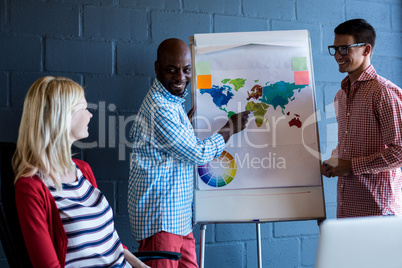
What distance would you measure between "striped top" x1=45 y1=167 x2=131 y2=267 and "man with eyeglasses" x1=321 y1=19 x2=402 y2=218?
3.64 feet

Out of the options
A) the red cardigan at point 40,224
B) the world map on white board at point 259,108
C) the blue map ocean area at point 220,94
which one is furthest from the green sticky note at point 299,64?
the red cardigan at point 40,224

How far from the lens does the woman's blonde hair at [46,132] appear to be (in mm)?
1319

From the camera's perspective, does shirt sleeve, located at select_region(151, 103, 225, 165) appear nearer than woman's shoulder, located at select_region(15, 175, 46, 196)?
No

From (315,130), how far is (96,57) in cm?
122

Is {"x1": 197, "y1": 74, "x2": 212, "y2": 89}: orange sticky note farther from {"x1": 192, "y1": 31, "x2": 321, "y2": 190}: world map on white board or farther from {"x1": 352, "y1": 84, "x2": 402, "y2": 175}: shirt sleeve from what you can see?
{"x1": 352, "y1": 84, "x2": 402, "y2": 175}: shirt sleeve

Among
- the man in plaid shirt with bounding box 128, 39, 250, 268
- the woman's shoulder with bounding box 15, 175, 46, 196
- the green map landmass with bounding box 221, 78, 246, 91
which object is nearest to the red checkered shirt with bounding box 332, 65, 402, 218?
the green map landmass with bounding box 221, 78, 246, 91

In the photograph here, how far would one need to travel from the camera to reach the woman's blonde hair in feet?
4.33

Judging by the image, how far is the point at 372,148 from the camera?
1951mm

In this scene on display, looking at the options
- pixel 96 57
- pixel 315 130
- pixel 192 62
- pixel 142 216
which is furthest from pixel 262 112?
pixel 96 57

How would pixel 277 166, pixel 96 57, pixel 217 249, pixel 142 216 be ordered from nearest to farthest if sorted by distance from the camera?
pixel 142 216 → pixel 277 166 → pixel 96 57 → pixel 217 249

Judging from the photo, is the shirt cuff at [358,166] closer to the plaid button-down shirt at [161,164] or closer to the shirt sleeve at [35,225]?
the plaid button-down shirt at [161,164]

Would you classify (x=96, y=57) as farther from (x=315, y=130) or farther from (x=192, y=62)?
(x=315, y=130)

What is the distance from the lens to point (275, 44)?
2109mm

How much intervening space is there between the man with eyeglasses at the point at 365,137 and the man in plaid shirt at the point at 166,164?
64 centimetres
